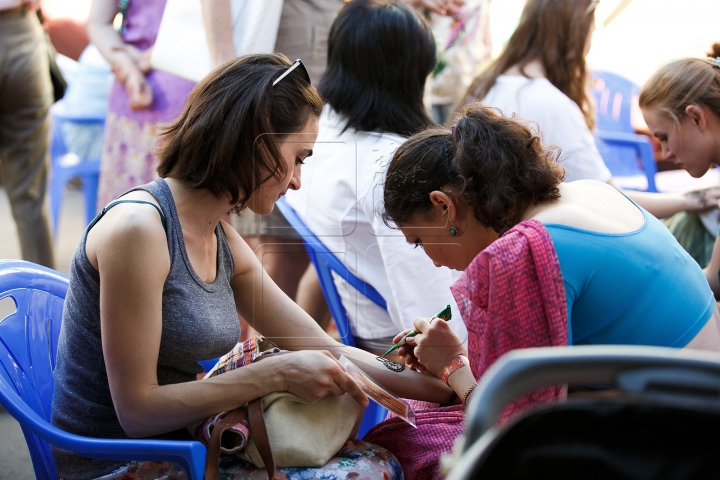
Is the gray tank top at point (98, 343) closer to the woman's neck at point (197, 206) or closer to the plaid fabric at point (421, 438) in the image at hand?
the woman's neck at point (197, 206)

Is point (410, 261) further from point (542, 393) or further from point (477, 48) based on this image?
point (477, 48)

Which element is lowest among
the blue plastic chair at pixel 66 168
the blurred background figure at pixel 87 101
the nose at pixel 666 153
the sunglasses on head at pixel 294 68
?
the blue plastic chair at pixel 66 168

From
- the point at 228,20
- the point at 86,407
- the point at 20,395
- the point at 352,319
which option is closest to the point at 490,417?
the point at 86,407

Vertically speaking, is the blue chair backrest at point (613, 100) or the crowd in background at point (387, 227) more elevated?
the crowd in background at point (387, 227)

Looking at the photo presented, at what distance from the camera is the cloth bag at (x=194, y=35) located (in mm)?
2412

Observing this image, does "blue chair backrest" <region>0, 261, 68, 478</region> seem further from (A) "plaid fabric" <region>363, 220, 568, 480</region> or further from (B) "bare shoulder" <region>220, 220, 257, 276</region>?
(A) "plaid fabric" <region>363, 220, 568, 480</region>

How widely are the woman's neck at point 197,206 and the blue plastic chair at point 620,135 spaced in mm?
2459

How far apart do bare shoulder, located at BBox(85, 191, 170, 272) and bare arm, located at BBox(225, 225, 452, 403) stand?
33 centimetres

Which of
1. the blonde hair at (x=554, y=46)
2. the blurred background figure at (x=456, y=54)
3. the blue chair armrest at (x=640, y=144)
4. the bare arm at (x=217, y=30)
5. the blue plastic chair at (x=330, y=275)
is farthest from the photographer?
the blue chair armrest at (x=640, y=144)

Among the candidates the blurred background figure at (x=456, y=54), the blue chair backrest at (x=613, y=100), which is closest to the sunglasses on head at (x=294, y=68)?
the blurred background figure at (x=456, y=54)

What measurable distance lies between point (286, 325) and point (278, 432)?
404mm

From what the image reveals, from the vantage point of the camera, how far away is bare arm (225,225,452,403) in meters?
1.68

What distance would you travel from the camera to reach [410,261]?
6.19 ft

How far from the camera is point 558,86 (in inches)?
105
